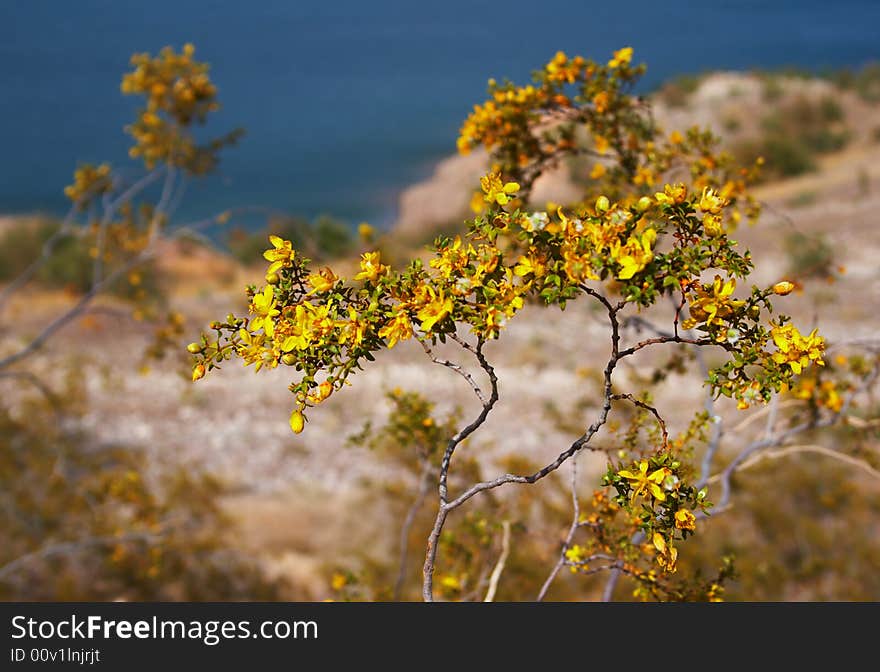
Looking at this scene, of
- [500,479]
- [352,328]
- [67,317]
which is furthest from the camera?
[67,317]

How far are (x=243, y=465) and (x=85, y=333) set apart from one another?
7.06 meters

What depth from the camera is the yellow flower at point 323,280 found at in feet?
5.20

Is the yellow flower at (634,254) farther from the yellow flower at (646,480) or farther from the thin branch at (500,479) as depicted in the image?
the yellow flower at (646,480)

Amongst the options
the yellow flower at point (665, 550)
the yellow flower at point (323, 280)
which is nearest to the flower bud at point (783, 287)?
the yellow flower at point (665, 550)

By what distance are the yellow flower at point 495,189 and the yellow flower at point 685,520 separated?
2.42 feet

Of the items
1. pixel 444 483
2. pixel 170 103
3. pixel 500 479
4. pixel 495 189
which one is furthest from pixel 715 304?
pixel 170 103

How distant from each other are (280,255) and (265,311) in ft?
0.42

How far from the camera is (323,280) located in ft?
5.22

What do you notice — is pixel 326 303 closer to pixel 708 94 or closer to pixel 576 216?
pixel 576 216

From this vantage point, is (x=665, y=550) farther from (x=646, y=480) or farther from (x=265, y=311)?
(x=265, y=311)

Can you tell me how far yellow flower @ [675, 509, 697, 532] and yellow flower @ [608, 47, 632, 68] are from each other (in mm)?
2267

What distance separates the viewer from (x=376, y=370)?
11.7 metres
